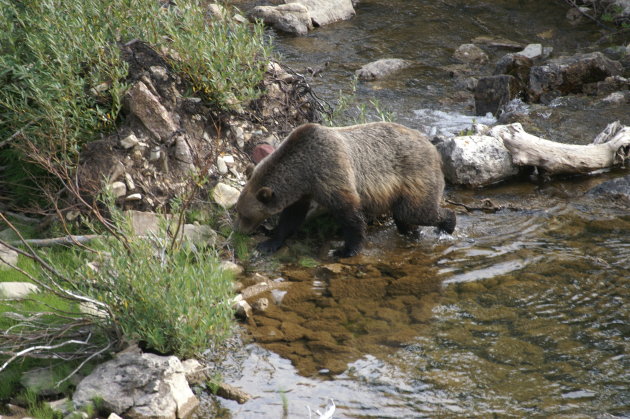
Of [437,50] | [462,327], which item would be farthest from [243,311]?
[437,50]

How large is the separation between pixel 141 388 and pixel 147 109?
3971 millimetres

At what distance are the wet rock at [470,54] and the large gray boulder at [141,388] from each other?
11546 millimetres

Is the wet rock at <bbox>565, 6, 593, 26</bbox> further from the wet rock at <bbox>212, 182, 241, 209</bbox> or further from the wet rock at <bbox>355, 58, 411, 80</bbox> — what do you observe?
the wet rock at <bbox>212, 182, 241, 209</bbox>

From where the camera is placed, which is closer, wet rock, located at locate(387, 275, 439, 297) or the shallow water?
wet rock, located at locate(387, 275, 439, 297)

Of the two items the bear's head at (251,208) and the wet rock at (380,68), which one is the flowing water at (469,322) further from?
the wet rock at (380,68)

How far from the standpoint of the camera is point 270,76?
9531 millimetres

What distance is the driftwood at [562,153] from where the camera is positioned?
9727mm

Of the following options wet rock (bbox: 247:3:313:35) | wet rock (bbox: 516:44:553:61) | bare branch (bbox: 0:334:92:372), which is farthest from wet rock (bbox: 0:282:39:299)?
wet rock (bbox: 516:44:553:61)

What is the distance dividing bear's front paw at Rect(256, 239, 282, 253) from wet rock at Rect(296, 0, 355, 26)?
410 inches

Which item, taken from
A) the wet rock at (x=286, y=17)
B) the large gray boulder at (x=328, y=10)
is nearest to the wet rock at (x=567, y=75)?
the wet rock at (x=286, y=17)

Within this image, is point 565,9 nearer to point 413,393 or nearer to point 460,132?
point 460,132

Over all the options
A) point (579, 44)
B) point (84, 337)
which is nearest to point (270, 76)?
point (84, 337)

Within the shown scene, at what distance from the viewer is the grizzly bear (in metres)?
7.83

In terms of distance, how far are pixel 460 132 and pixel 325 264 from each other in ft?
14.1
